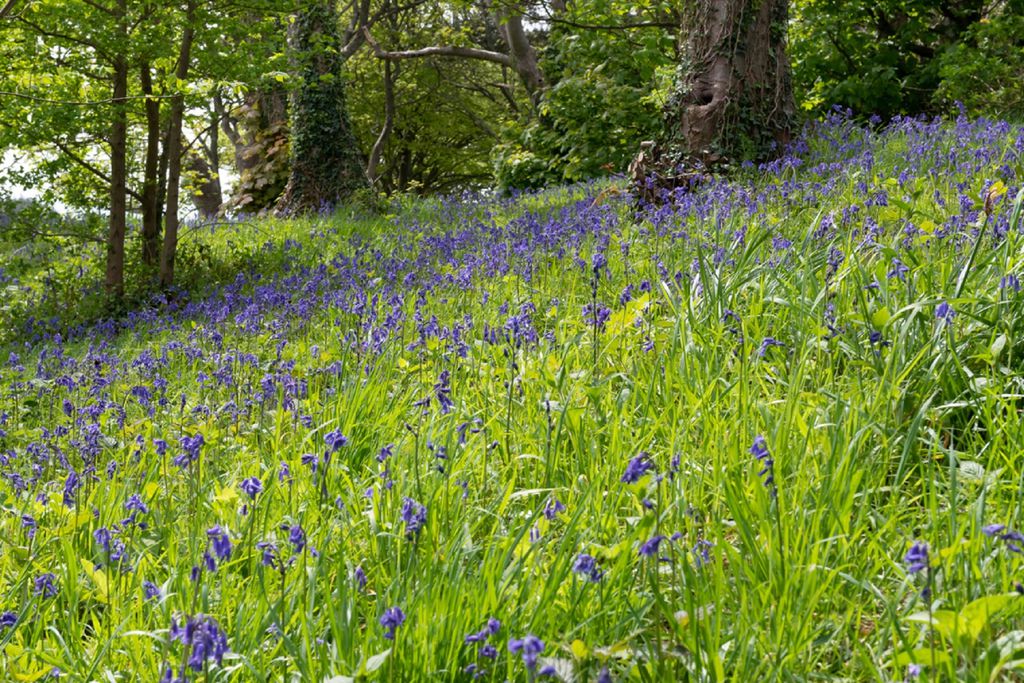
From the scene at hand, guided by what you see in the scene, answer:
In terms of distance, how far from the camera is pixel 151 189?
10.1 m

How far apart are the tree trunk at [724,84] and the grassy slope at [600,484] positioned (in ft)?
10.1

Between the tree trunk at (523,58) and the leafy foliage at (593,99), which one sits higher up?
the tree trunk at (523,58)

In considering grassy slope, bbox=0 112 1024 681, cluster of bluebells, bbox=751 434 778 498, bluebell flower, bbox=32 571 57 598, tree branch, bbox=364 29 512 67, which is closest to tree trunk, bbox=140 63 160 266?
grassy slope, bbox=0 112 1024 681

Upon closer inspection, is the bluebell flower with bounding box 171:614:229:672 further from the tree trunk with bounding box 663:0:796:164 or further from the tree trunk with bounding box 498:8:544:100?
the tree trunk with bounding box 498:8:544:100

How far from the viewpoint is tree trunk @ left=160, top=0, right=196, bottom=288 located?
8.41 m

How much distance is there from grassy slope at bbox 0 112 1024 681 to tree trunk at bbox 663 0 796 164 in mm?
3093

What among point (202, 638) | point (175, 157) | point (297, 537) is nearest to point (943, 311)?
point (297, 537)

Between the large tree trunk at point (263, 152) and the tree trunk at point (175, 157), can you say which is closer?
the tree trunk at point (175, 157)

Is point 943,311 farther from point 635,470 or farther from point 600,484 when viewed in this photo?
point 635,470

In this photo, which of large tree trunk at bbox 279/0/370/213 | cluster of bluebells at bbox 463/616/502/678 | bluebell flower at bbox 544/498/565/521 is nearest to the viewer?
cluster of bluebells at bbox 463/616/502/678

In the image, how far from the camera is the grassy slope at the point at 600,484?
177cm

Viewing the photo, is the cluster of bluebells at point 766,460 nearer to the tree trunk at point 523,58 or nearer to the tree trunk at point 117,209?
the tree trunk at point 117,209

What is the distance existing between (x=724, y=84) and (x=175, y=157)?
214 inches

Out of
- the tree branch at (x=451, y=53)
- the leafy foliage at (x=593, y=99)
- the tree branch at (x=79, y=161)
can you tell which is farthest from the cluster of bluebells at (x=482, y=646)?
the tree branch at (x=451, y=53)
